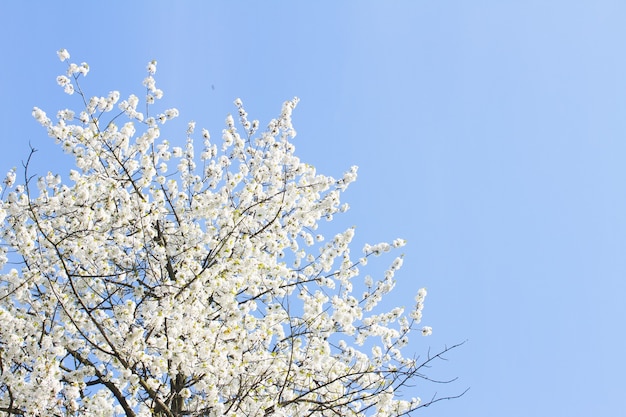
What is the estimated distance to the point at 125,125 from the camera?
945cm

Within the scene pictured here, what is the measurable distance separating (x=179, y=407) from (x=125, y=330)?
50.4 inches

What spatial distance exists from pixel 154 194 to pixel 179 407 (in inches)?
126

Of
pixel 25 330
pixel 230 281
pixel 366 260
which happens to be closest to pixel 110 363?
pixel 25 330

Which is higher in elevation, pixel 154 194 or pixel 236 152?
pixel 236 152

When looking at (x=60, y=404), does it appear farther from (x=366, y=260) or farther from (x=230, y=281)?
(x=366, y=260)

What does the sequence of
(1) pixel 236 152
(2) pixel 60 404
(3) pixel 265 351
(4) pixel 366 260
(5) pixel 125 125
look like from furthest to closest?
(1) pixel 236 152
(4) pixel 366 260
(5) pixel 125 125
(3) pixel 265 351
(2) pixel 60 404

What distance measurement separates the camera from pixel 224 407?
7.27 m

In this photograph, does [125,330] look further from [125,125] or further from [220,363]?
[125,125]

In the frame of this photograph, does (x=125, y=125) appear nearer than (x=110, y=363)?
No

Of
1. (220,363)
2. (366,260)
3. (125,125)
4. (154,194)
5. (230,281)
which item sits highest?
(125,125)

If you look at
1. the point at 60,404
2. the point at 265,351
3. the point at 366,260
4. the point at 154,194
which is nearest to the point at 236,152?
the point at 154,194

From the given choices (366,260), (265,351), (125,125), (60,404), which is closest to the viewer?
(60,404)

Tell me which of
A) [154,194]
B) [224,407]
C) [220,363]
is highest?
[154,194]

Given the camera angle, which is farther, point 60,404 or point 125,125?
point 125,125
